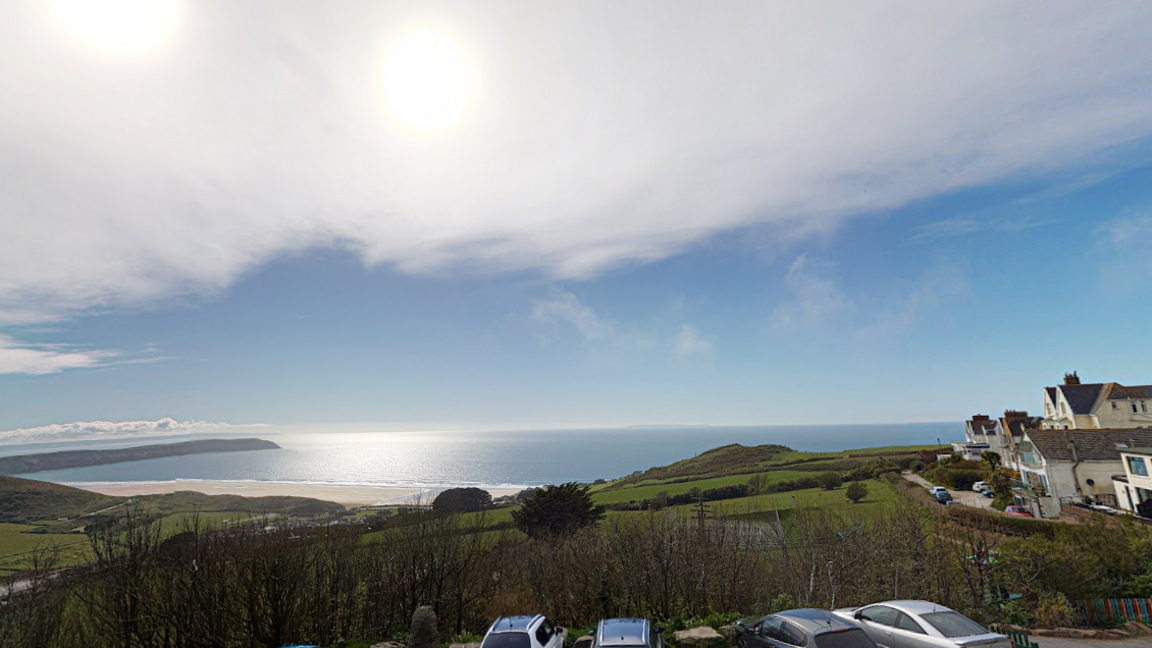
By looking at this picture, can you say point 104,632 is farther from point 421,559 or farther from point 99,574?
point 421,559

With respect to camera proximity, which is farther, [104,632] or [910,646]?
[104,632]

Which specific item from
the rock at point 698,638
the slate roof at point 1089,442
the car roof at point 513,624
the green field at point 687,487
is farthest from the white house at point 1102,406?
the car roof at point 513,624

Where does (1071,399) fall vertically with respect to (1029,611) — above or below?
above

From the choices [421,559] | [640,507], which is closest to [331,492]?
[640,507]

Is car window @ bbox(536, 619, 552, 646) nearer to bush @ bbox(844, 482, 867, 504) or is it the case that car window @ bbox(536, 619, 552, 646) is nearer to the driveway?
bush @ bbox(844, 482, 867, 504)

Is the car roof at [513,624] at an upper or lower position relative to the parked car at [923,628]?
upper

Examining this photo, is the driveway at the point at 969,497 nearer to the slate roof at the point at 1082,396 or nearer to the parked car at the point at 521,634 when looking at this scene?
the slate roof at the point at 1082,396
